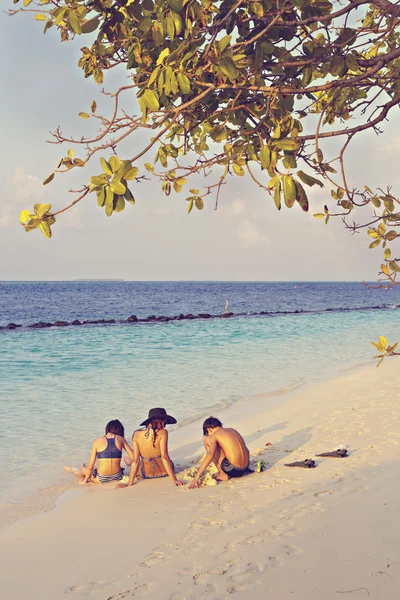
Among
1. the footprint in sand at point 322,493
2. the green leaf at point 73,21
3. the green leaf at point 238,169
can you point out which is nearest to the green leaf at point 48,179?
the green leaf at point 73,21

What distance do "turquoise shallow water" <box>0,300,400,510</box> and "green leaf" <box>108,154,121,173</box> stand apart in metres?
6.24

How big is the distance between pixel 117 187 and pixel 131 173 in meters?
0.10

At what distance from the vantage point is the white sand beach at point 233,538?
461 cm

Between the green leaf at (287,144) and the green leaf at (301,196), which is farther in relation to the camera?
the green leaf at (287,144)

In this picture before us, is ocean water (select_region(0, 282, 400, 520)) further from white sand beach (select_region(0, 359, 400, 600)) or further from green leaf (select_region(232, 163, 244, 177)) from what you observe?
green leaf (select_region(232, 163, 244, 177))

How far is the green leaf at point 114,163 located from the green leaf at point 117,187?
0.06 meters

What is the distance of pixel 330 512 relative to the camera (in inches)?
238

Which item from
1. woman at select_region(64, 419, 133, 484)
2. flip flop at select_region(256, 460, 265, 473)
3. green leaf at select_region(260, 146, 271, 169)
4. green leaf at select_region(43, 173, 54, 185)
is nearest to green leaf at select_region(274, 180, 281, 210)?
green leaf at select_region(260, 146, 271, 169)

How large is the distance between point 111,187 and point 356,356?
20.9 meters

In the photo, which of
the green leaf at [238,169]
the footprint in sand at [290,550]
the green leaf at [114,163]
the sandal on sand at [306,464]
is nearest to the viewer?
the green leaf at [114,163]

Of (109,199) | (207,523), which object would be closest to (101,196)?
(109,199)

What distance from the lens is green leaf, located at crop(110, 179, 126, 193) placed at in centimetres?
265

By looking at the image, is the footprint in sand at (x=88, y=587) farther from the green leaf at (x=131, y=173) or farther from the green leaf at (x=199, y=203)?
the green leaf at (x=131, y=173)

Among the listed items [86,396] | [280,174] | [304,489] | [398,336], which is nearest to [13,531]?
[304,489]
